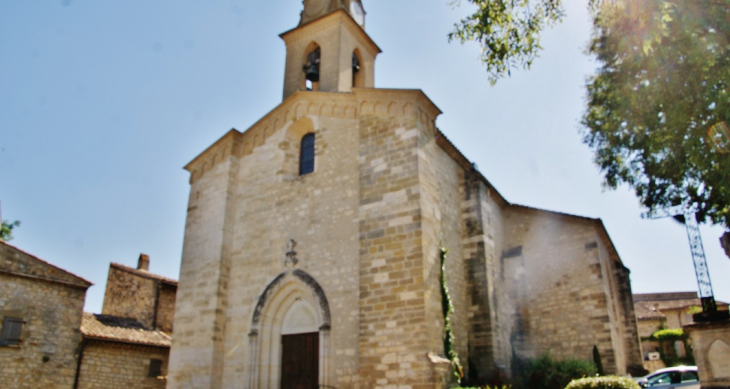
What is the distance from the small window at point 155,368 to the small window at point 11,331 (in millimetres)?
4632

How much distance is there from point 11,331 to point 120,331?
3731 mm

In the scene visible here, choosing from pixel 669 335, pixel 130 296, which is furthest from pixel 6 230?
pixel 669 335

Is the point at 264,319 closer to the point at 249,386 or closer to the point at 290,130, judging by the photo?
the point at 249,386

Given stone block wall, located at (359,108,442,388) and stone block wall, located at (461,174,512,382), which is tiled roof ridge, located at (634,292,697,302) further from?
stone block wall, located at (359,108,442,388)

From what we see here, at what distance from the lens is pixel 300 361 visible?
13062 millimetres

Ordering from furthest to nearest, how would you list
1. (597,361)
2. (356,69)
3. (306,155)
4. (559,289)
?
(356,69), (559,289), (597,361), (306,155)

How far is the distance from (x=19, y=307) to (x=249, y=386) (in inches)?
344

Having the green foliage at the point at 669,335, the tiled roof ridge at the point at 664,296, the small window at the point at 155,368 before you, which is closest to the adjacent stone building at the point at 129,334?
the small window at the point at 155,368

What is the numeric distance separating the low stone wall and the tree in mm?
2528

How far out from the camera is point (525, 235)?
18594mm

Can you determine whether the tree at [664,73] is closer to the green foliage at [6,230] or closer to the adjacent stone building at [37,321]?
the adjacent stone building at [37,321]

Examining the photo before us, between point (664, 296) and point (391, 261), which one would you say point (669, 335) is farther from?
point (391, 261)

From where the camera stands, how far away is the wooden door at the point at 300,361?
1271cm

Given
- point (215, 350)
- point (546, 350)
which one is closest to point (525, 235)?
point (546, 350)
